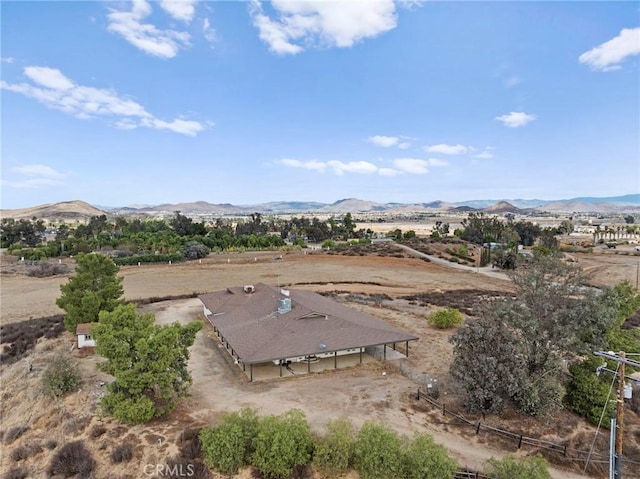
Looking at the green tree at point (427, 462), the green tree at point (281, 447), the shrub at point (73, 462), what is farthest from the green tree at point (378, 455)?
the shrub at point (73, 462)

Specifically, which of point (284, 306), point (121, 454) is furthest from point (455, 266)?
point (121, 454)

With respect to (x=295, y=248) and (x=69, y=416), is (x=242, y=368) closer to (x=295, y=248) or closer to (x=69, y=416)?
(x=69, y=416)

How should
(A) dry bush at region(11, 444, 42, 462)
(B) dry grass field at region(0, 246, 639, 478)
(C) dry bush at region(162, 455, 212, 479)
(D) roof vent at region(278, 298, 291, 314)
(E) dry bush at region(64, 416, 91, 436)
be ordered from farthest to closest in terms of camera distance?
(D) roof vent at region(278, 298, 291, 314)
(E) dry bush at region(64, 416, 91, 436)
(A) dry bush at region(11, 444, 42, 462)
(B) dry grass field at region(0, 246, 639, 478)
(C) dry bush at region(162, 455, 212, 479)

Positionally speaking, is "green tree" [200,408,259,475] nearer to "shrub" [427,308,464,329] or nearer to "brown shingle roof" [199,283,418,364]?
"brown shingle roof" [199,283,418,364]

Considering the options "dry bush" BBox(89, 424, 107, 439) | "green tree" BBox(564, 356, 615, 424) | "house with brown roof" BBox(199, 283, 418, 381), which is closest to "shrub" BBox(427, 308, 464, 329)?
"house with brown roof" BBox(199, 283, 418, 381)

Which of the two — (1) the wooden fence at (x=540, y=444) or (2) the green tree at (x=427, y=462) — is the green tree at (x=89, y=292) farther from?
(1) the wooden fence at (x=540, y=444)

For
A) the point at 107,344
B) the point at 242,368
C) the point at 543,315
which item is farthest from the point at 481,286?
the point at 107,344
